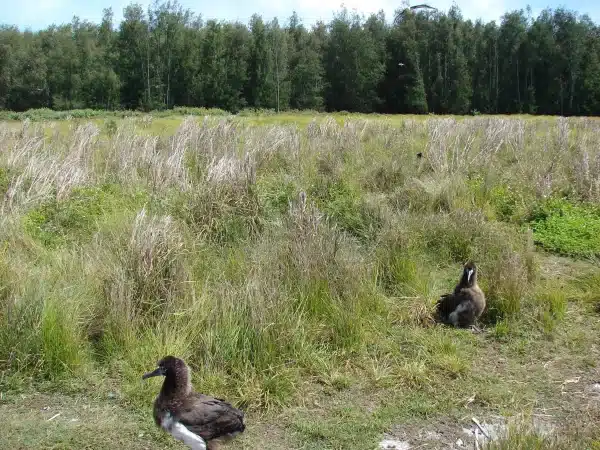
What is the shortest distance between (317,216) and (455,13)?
57.7 m

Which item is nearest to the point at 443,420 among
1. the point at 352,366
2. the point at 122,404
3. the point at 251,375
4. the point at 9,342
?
the point at 352,366

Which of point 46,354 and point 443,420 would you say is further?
point 46,354

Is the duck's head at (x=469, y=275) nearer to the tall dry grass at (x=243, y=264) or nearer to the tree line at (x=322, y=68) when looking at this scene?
the tall dry grass at (x=243, y=264)

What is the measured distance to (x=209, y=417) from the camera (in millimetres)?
3332

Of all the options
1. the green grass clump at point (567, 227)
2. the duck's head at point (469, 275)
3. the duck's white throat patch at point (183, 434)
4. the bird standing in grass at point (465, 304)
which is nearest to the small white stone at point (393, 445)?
the duck's white throat patch at point (183, 434)

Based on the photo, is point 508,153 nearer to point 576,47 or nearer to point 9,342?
point 9,342

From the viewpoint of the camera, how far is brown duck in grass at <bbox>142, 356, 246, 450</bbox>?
3.30 m

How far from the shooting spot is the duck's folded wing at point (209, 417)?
3.30 metres

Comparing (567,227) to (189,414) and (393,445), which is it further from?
(189,414)

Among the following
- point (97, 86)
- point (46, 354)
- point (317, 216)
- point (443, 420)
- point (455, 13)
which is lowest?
point (443, 420)

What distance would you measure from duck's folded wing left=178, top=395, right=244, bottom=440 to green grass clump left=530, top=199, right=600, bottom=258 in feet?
18.1

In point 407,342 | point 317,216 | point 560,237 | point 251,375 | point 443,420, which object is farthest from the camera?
point 560,237

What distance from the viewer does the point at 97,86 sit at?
60.2 m

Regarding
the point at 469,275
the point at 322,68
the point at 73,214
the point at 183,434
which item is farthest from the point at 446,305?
the point at 322,68
